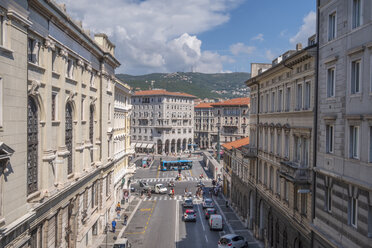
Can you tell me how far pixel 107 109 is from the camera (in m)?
39.7

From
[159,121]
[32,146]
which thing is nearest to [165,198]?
[32,146]

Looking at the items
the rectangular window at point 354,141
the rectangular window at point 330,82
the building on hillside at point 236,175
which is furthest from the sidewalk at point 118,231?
the rectangular window at point 330,82

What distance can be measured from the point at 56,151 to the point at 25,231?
23.3 ft

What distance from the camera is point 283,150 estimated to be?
2864 cm

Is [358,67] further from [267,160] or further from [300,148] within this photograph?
[267,160]

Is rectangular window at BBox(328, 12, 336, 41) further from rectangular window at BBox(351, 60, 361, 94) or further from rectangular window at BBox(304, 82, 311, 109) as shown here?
rectangular window at BBox(304, 82, 311, 109)

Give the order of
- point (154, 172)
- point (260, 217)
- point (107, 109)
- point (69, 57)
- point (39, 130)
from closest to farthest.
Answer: point (39, 130) < point (69, 57) < point (260, 217) < point (107, 109) < point (154, 172)

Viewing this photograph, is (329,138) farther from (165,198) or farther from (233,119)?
(233,119)

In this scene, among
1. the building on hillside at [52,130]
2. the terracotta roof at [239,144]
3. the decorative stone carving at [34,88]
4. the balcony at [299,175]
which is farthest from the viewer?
the terracotta roof at [239,144]

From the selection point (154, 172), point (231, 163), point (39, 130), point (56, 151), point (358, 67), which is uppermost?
point (358, 67)

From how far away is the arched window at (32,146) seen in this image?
19.4 meters

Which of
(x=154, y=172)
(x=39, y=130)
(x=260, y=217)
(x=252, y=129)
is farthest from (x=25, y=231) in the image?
(x=154, y=172)

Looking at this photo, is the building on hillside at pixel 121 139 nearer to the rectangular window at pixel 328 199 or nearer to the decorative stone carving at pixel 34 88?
the decorative stone carving at pixel 34 88

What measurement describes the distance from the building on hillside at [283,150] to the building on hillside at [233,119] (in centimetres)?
7334
